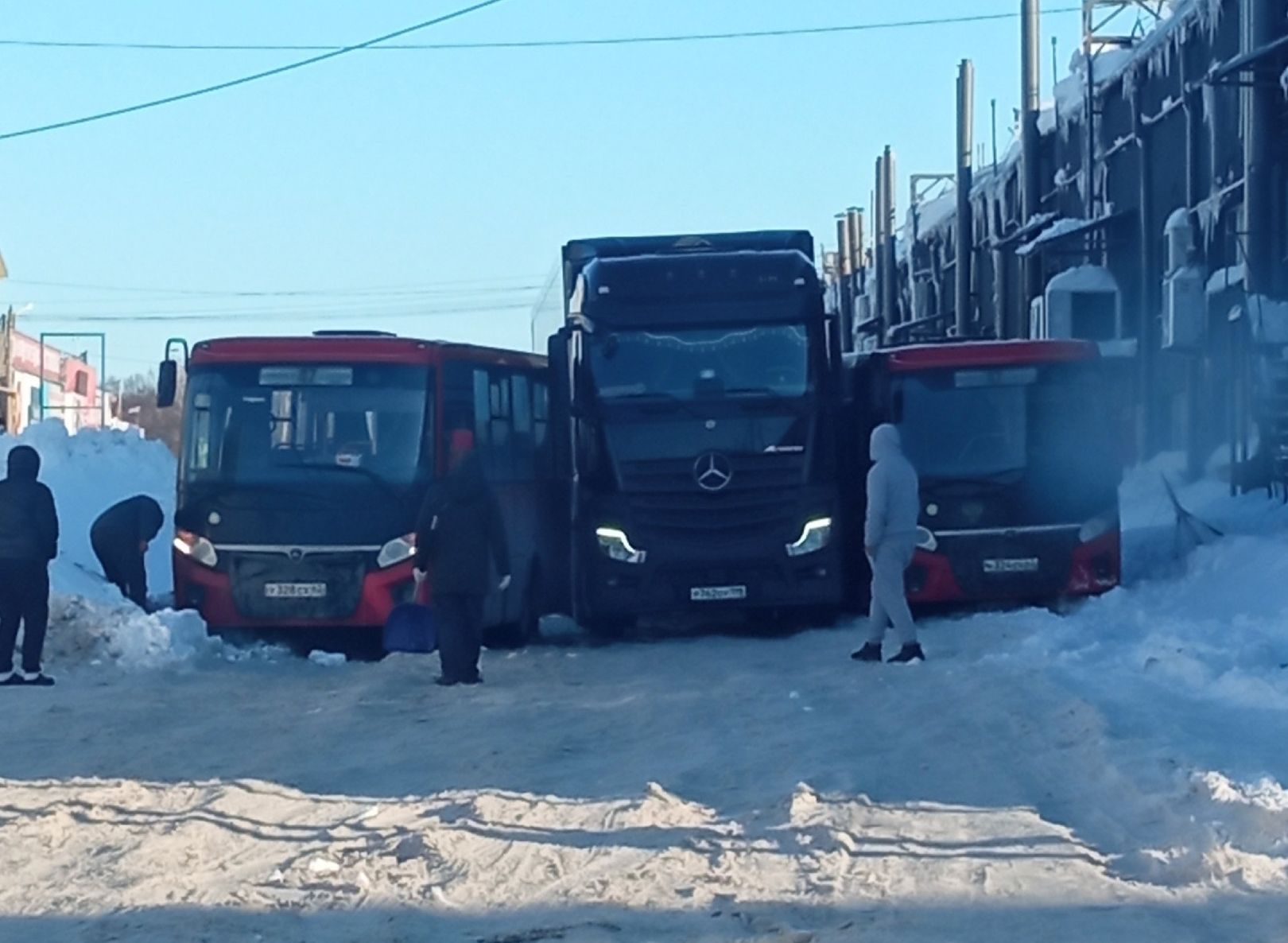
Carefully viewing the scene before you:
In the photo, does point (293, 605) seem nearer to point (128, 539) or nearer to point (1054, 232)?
point (128, 539)

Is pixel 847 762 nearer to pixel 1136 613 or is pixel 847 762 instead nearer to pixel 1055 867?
pixel 1055 867

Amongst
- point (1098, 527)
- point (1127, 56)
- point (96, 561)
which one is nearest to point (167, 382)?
point (1098, 527)

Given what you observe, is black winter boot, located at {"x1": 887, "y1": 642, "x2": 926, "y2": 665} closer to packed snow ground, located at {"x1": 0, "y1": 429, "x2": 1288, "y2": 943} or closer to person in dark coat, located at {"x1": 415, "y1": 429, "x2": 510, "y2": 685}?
packed snow ground, located at {"x1": 0, "y1": 429, "x2": 1288, "y2": 943}

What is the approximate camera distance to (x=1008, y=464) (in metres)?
20.1

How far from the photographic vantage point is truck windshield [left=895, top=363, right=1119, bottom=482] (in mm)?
20125

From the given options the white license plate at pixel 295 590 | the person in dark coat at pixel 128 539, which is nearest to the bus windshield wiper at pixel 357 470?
the white license plate at pixel 295 590

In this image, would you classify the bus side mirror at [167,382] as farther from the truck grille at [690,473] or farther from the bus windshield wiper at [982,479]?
the bus windshield wiper at [982,479]

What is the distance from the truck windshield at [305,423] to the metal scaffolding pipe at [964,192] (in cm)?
2240

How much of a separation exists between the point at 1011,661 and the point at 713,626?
7.07 m

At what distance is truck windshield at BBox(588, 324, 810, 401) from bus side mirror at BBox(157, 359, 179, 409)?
386cm

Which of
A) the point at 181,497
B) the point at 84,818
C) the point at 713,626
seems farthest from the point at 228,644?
the point at 84,818

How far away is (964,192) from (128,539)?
24200mm

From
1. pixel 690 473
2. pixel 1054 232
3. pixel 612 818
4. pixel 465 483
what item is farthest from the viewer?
pixel 1054 232

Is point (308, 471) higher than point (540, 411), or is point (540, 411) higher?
point (540, 411)
